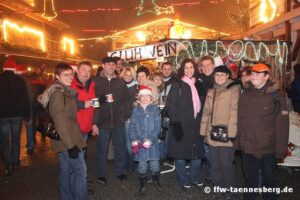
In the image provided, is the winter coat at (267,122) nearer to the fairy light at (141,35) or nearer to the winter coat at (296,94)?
the winter coat at (296,94)

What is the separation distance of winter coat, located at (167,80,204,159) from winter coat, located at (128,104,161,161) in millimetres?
293

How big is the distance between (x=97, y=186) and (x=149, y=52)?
3881 millimetres

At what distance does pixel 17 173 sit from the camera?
7.03 meters

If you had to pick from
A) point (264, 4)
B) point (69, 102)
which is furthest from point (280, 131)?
point (264, 4)

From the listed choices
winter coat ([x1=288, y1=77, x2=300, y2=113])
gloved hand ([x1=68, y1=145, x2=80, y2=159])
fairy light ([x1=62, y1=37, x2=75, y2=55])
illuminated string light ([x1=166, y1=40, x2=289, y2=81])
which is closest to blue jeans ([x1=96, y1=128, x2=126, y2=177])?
gloved hand ([x1=68, y1=145, x2=80, y2=159])

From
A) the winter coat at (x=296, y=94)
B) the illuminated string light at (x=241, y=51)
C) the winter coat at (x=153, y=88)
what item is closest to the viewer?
the winter coat at (x=153, y=88)

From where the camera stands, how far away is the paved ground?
5480 mm

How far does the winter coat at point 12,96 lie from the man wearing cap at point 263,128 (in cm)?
498

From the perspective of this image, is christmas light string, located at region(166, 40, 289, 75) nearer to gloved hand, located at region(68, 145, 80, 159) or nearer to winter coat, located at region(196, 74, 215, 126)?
winter coat, located at region(196, 74, 215, 126)

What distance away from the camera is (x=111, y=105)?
6.29m

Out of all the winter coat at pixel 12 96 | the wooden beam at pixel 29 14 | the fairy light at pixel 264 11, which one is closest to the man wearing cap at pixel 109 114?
the winter coat at pixel 12 96

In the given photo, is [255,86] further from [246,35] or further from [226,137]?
[246,35]

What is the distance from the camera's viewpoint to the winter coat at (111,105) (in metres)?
6.22

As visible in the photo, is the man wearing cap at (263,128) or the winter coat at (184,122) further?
the winter coat at (184,122)
